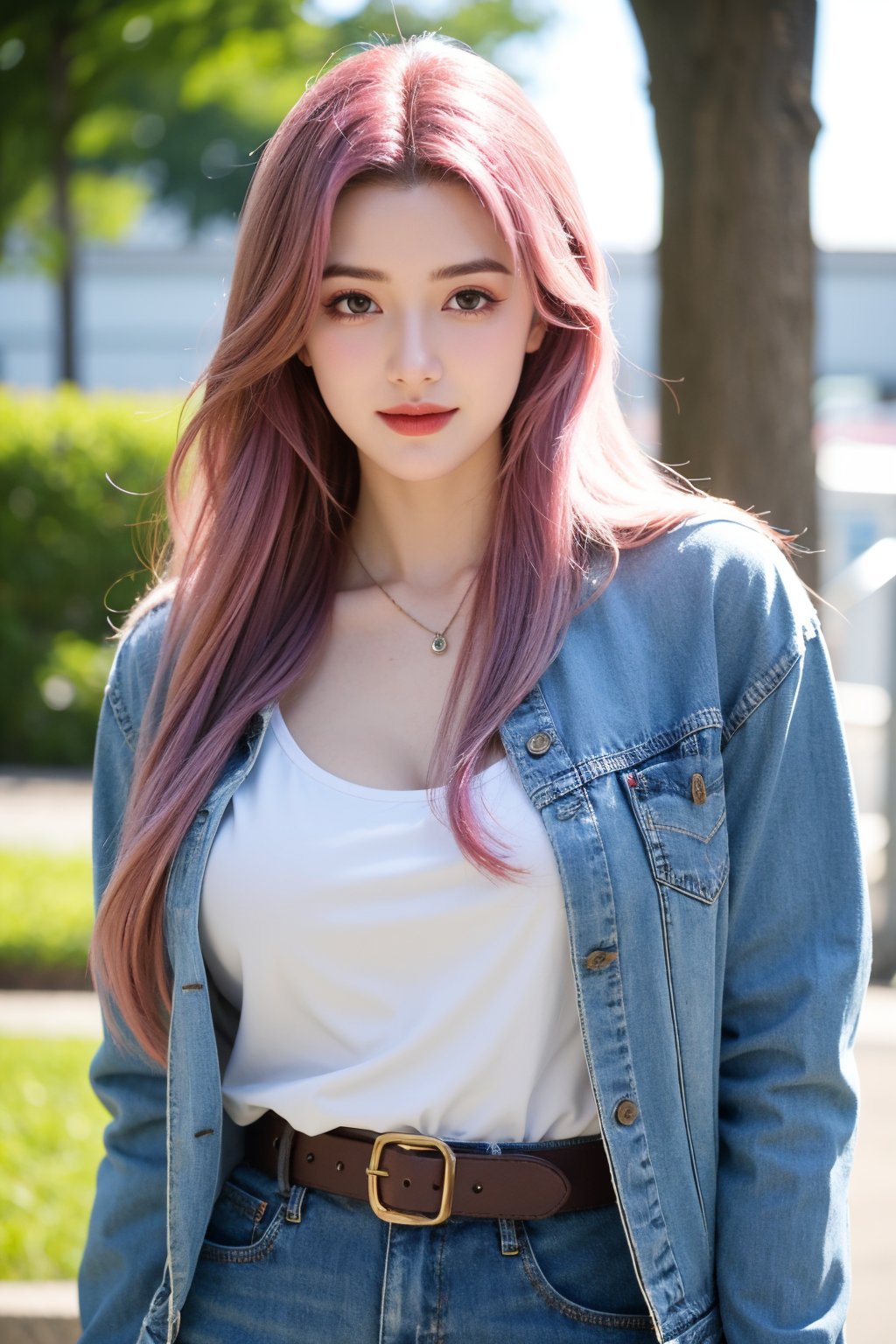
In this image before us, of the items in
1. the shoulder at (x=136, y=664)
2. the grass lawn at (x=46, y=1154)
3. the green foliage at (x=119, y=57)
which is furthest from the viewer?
the green foliage at (x=119, y=57)

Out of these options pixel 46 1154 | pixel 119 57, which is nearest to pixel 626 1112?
pixel 46 1154

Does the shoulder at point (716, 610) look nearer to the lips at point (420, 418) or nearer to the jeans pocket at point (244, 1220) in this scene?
the lips at point (420, 418)

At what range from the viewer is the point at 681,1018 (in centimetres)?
172

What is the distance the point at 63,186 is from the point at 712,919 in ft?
40.1

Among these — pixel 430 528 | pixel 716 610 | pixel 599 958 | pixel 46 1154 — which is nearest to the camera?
pixel 599 958

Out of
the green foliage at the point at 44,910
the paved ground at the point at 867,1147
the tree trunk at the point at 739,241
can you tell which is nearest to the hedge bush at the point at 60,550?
the paved ground at the point at 867,1147

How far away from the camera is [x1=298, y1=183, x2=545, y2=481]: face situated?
6.12 ft

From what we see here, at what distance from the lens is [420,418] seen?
6.29ft

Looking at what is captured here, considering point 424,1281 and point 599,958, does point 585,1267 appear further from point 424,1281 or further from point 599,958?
point 599,958

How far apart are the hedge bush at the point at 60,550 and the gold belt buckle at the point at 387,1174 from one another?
308 inches

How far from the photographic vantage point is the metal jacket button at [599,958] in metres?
1.70

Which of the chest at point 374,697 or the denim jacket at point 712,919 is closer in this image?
the denim jacket at point 712,919

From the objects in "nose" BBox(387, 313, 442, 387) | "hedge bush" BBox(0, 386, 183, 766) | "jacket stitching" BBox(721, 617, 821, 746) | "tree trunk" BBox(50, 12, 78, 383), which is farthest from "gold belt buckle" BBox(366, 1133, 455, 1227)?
"hedge bush" BBox(0, 386, 183, 766)

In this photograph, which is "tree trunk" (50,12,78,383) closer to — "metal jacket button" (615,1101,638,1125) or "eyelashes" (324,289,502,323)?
"eyelashes" (324,289,502,323)
